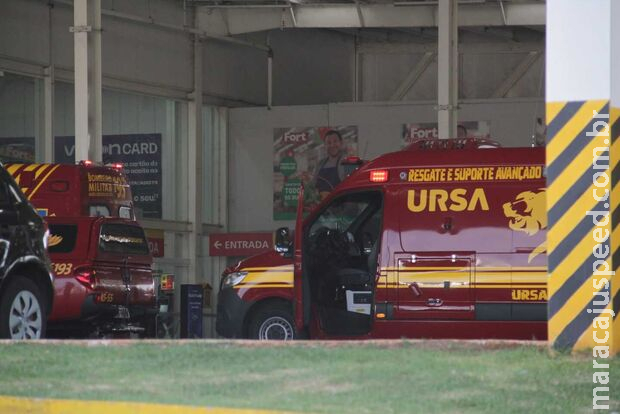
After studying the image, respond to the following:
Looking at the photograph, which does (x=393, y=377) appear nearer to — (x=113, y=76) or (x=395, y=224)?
(x=395, y=224)

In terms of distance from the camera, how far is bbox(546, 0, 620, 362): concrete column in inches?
455

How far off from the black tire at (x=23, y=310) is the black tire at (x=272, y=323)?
15.3 ft

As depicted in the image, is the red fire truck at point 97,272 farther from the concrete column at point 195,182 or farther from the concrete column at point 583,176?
the concrete column at point 195,182

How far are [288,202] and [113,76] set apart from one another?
6.95 m

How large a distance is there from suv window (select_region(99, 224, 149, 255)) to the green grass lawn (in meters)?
8.91

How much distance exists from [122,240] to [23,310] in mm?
7275

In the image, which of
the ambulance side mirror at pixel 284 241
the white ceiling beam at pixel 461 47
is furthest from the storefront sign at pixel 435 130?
the ambulance side mirror at pixel 284 241

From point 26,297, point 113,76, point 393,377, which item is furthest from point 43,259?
point 113,76

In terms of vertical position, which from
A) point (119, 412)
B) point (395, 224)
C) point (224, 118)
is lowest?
point (119, 412)

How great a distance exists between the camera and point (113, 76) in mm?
34062

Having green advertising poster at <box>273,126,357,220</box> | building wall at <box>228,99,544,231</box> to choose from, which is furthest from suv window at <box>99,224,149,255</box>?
building wall at <box>228,99,544,231</box>

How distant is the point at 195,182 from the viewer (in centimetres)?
3769

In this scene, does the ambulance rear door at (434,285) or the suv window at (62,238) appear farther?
the suv window at (62,238)

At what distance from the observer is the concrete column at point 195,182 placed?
37188 millimetres
